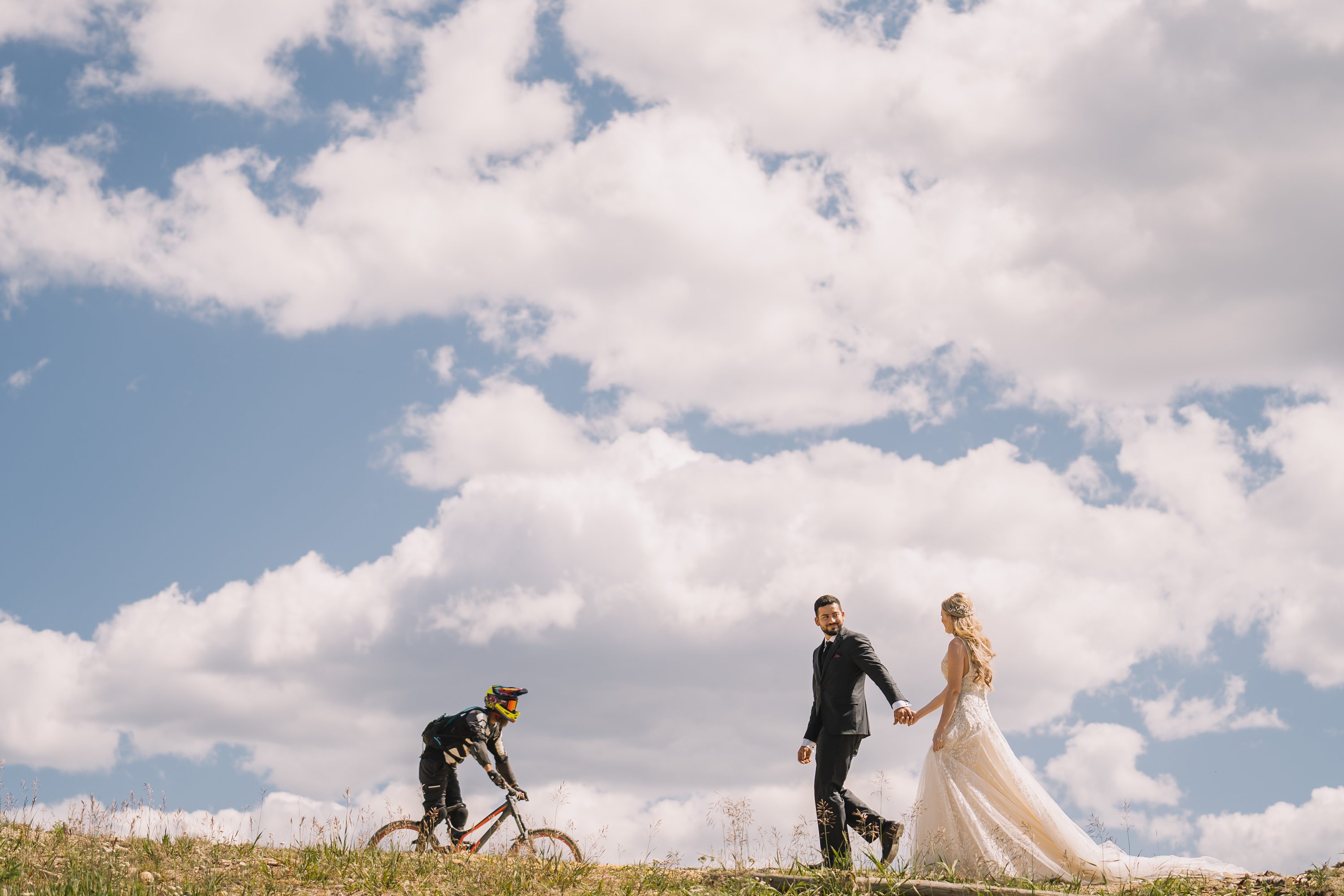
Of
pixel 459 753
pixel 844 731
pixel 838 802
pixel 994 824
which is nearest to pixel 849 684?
pixel 844 731

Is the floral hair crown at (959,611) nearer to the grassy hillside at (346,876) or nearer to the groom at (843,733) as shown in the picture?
the groom at (843,733)

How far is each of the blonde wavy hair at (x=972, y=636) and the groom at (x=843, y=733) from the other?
0.90 m

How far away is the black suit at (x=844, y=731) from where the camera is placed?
10352mm

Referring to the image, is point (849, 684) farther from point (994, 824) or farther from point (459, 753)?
point (459, 753)

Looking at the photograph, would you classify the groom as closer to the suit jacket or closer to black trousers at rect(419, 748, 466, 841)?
the suit jacket

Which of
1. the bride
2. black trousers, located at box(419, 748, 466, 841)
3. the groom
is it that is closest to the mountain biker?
black trousers, located at box(419, 748, 466, 841)

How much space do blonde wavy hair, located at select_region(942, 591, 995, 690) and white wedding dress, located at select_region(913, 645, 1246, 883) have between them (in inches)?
5.0

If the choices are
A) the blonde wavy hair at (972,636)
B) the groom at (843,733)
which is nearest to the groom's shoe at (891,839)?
the groom at (843,733)

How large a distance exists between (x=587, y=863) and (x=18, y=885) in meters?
5.20

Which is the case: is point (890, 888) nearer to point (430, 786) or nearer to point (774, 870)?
point (774, 870)

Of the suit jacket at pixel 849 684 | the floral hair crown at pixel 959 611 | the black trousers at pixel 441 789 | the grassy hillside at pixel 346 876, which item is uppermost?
the floral hair crown at pixel 959 611

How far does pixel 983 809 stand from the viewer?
34.0 feet

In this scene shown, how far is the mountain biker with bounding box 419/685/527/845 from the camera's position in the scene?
37.8 feet

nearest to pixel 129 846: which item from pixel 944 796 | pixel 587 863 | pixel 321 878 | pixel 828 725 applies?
pixel 321 878
